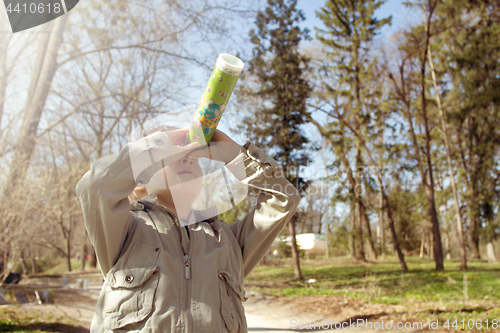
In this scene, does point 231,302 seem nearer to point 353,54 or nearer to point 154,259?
point 154,259

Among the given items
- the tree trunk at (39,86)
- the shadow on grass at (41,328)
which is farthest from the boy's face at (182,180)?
the tree trunk at (39,86)

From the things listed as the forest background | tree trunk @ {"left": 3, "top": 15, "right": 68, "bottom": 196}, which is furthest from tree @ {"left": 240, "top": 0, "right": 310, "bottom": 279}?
tree trunk @ {"left": 3, "top": 15, "right": 68, "bottom": 196}

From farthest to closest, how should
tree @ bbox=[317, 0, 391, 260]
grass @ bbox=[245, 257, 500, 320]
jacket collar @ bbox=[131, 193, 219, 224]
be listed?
tree @ bbox=[317, 0, 391, 260] < grass @ bbox=[245, 257, 500, 320] < jacket collar @ bbox=[131, 193, 219, 224]

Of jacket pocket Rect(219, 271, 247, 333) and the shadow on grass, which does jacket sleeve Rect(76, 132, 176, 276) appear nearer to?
jacket pocket Rect(219, 271, 247, 333)

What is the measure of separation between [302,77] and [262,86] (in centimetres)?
186

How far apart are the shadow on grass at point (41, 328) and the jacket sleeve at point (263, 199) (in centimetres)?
521

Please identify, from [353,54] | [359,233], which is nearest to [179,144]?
[359,233]

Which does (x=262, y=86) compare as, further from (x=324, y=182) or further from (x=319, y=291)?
(x=319, y=291)

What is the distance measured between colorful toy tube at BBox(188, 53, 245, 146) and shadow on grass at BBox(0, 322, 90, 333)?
17.9 ft

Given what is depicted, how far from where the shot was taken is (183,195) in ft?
5.64

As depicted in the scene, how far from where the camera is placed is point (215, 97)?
1.59 m

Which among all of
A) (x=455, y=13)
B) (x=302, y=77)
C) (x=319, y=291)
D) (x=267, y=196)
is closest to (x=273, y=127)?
(x=302, y=77)

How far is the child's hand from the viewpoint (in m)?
1.74

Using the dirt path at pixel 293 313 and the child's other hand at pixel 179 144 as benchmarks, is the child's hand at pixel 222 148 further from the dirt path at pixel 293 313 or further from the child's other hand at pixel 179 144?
the dirt path at pixel 293 313
